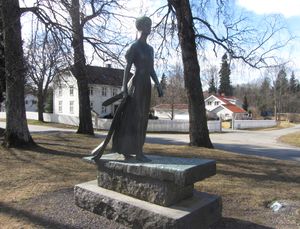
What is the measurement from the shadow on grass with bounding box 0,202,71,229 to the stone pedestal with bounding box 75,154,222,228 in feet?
2.13

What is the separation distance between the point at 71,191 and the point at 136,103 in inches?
86.9

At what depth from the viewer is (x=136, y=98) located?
5441 mm

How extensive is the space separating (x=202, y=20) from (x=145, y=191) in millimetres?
11712

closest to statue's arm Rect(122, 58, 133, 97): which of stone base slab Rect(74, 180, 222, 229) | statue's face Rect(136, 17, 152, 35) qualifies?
statue's face Rect(136, 17, 152, 35)

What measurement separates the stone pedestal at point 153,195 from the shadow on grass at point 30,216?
65cm

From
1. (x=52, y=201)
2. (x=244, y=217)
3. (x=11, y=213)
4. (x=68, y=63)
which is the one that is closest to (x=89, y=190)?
(x=52, y=201)

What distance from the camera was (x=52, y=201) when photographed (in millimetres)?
5941

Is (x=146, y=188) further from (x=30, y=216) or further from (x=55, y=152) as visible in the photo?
(x=55, y=152)

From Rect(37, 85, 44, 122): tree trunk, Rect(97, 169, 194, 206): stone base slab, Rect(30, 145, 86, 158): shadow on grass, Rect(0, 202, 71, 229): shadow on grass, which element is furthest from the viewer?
Rect(37, 85, 44, 122): tree trunk

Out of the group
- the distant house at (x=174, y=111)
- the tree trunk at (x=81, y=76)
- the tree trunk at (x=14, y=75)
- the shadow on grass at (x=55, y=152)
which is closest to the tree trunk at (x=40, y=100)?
the tree trunk at (x=81, y=76)

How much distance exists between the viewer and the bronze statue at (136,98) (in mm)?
5441

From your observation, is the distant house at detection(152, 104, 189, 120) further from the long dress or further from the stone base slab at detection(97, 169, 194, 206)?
the stone base slab at detection(97, 169, 194, 206)

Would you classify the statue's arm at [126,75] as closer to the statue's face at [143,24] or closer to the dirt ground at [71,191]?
the statue's face at [143,24]

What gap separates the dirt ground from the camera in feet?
17.2
